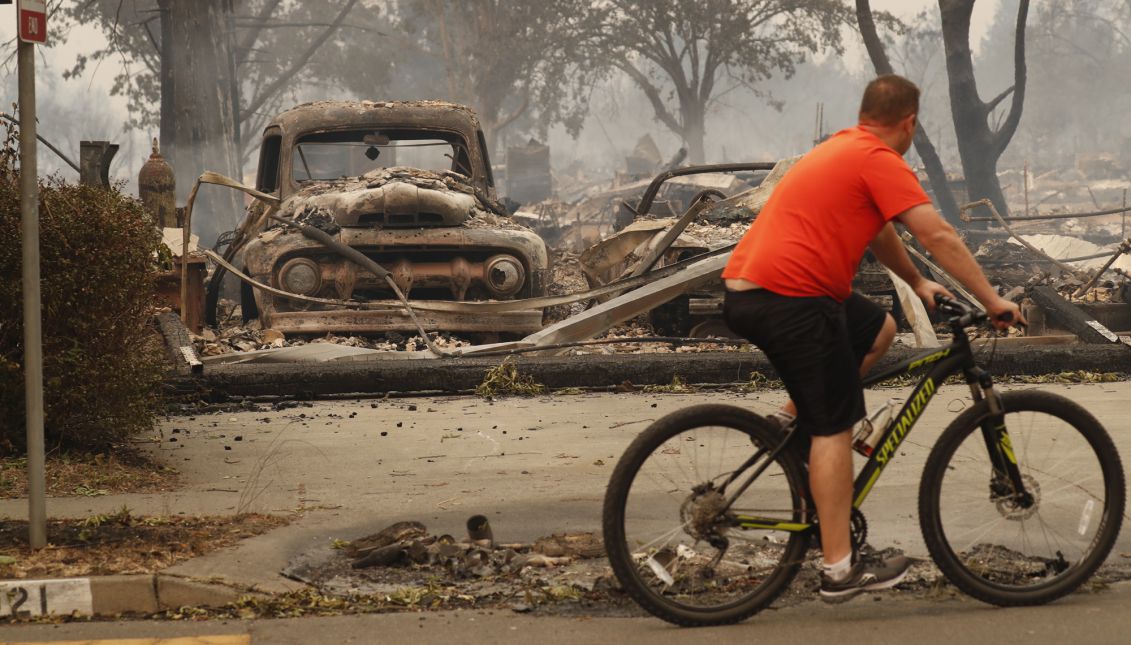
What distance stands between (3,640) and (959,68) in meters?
27.0

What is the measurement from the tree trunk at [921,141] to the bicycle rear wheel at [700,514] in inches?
893

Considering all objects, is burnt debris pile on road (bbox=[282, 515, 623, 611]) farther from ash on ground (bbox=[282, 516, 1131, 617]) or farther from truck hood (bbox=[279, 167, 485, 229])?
truck hood (bbox=[279, 167, 485, 229])

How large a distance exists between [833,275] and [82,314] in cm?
391

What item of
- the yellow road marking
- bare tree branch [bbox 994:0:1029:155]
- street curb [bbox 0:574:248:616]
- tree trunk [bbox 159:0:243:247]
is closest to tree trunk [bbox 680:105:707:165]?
bare tree branch [bbox 994:0:1029:155]

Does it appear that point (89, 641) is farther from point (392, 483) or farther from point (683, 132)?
point (683, 132)

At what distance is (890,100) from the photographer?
4.26 metres

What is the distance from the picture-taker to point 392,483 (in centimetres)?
657

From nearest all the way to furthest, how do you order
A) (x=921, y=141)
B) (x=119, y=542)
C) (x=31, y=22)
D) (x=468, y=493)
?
(x=31, y=22) < (x=119, y=542) < (x=468, y=493) < (x=921, y=141)

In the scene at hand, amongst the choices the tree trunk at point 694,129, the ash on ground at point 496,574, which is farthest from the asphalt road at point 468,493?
the tree trunk at point 694,129

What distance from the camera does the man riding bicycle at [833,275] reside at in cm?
415

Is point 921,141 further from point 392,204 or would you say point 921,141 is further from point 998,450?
point 998,450

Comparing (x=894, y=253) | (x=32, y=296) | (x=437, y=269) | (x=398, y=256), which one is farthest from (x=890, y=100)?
(x=398, y=256)

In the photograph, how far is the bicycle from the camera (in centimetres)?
423

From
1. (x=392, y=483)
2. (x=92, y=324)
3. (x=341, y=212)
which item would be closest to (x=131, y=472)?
(x=92, y=324)
